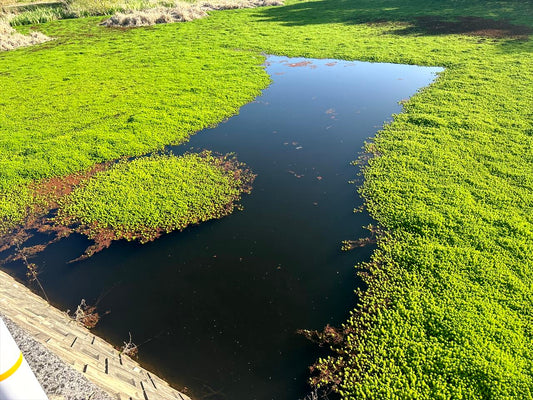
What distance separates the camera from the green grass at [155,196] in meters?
11.6

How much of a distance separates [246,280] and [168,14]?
44.6m

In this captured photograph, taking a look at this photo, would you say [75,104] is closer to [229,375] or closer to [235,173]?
[235,173]

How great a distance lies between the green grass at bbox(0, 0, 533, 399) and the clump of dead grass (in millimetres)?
5970

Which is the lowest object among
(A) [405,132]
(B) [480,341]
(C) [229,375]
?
(C) [229,375]

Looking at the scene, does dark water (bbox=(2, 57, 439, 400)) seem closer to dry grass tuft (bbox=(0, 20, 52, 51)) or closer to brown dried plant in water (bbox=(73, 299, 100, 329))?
brown dried plant in water (bbox=(73, 299, 100, 329))

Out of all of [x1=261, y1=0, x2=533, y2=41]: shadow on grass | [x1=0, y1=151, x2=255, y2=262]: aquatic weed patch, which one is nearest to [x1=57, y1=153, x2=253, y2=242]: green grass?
[x1=0, y1=151, x2=255, y2=262]: aquatic weed patch

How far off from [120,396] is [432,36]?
118 feet

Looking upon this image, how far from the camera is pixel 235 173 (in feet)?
46.2

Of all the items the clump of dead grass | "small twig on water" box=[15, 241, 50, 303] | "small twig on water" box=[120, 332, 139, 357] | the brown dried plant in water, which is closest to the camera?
"small twig on water" box=[120, 332, 139, 357]

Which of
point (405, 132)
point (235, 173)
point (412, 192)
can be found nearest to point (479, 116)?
point (405, 132)

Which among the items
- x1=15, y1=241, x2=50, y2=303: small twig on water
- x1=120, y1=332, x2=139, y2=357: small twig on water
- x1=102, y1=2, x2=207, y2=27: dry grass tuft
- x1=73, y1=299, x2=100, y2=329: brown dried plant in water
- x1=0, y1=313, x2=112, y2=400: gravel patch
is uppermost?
x1=102, y1=2, x2=207, y2=27: dry grass tuft

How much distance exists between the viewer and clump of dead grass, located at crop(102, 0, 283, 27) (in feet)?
133

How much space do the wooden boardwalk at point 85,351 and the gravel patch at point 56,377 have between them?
0.14m

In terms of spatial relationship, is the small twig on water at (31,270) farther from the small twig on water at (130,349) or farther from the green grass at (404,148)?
the small twig on water at (130,349)
